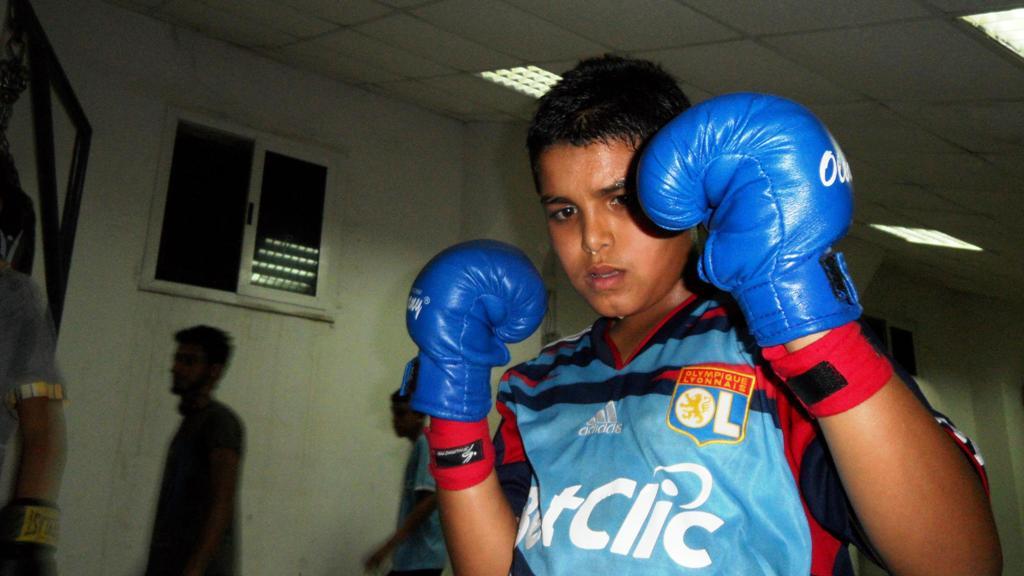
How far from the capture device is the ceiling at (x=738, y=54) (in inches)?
121

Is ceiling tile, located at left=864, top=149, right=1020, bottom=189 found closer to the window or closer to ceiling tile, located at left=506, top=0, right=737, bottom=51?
ceiling tile, located at left=506, top=0, right=737, bottom=51

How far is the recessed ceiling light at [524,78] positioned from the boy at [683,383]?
286 centimetres

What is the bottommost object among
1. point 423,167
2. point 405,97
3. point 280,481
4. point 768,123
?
point 280,481

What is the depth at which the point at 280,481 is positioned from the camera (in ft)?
12.7

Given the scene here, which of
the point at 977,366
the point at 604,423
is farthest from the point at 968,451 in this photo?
the point at 977,366

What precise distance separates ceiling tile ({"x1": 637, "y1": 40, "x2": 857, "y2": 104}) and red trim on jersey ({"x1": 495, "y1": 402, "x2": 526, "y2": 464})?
2528 mm

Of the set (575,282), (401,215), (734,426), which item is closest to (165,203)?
(401,215)

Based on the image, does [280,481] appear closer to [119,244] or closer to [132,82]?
[119,244]

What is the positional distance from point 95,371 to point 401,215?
184 cm

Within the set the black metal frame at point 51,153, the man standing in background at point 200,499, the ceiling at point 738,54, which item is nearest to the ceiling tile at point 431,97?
the ceiling at point 738,54

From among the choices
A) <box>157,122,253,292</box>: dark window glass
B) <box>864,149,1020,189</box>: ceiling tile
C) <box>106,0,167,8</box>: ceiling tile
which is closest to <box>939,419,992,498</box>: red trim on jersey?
<box>157,122,253,292</box>: dark window glass

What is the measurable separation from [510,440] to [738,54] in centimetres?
273

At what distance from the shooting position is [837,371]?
660 mm

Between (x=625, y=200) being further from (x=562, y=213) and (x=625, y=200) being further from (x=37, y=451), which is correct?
(x=37, y=451)
